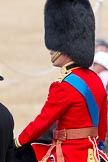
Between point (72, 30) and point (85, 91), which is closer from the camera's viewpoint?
point (85, 91)

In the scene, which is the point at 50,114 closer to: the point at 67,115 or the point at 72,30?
the point at 67,115

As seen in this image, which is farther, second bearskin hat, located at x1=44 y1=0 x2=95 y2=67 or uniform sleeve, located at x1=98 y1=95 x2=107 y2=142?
uniform sleeve, located at x1=98 y1=95 x2=107 y2=142

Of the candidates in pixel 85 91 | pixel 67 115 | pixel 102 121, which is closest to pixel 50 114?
pixel 67 115

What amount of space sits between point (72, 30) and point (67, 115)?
21.6 inches

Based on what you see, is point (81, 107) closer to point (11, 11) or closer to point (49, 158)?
point (49, 158)

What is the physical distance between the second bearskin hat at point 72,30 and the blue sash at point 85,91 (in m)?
0.12

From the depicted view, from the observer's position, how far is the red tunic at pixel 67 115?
152 inches

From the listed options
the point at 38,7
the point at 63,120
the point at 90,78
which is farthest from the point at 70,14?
the point at 38,7

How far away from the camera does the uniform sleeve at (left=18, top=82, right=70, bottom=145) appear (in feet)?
12.6

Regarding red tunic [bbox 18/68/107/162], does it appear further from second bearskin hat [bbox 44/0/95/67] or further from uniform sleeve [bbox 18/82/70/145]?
second bearskin hat [bbox 44/0/95/67]

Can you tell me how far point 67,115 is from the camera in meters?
3.91

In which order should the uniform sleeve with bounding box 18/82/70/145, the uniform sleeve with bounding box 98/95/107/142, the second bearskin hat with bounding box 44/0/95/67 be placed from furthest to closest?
the uniform sleeve with bounding box 98/95/107/142, the second bearskin hat with bounding box 44/0/95/67, the uniform sleeve with bounding box 18/82/70/145

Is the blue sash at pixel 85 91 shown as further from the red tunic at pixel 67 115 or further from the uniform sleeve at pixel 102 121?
the uniform sleeve at pixel 102 121

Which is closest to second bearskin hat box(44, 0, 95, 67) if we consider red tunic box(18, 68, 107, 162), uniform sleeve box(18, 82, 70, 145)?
red tunic box(18, 68, 107, 162)
